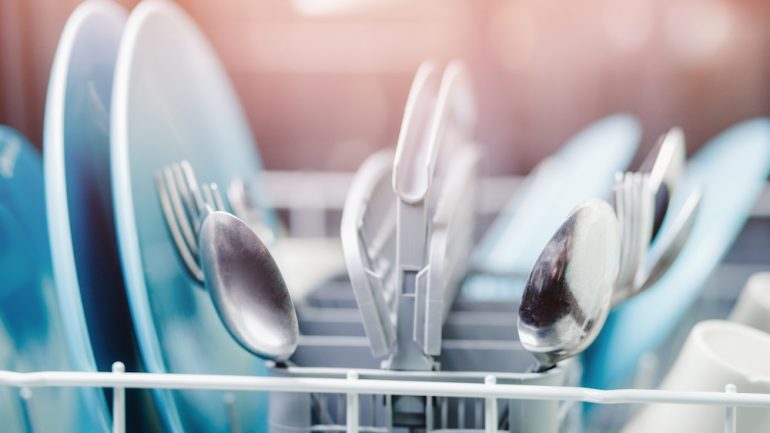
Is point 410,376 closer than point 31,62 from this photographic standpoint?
Yes

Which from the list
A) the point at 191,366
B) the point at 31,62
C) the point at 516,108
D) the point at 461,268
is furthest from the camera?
the point at 516,108

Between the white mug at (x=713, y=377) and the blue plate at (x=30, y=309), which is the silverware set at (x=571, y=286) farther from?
the blue plate at (x=30, y=309)

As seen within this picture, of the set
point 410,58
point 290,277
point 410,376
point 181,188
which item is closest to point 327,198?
point 410,58

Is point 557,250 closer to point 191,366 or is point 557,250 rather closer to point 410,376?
point 410,376

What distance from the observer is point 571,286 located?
0.36 metres

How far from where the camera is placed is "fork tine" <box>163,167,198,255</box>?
0.46 meters

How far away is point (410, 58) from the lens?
4.99 ft

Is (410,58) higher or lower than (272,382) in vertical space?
higher

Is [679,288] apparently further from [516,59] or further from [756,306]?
[516,59]

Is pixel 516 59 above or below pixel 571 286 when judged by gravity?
above

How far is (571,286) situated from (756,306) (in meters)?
0.29

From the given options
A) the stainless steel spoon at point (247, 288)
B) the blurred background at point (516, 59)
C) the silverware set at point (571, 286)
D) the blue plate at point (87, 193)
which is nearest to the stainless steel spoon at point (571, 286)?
the silverware set at point (571, 286)

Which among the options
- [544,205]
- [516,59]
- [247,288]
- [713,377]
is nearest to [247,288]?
[247,288]

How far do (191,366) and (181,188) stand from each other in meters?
0.11
